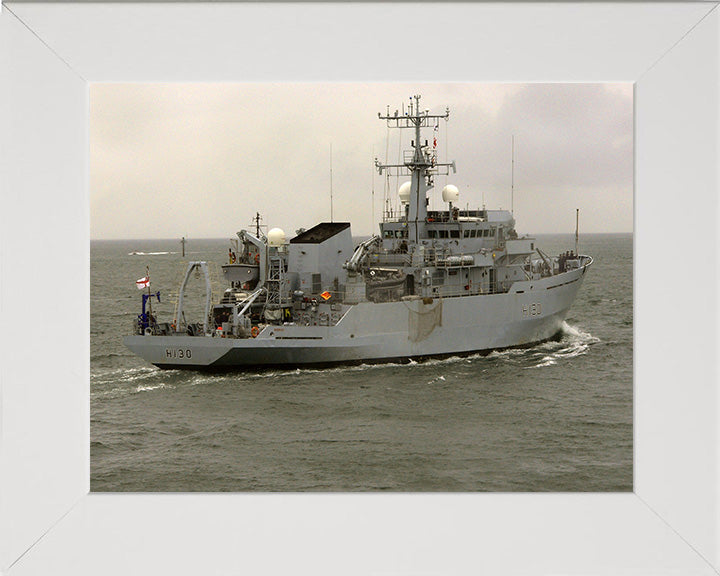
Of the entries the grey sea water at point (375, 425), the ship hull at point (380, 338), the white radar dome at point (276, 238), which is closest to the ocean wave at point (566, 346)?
the grey sea water at point (375, 425)

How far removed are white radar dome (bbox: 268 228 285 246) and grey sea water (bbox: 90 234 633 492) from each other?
2.74m

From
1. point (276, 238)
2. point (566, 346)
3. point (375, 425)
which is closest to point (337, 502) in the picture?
point (375, 425)

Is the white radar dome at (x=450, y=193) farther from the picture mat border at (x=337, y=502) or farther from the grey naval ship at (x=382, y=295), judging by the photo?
the picture mat border at (x=337, y=502)

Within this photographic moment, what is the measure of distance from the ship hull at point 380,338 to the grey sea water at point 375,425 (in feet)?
0.75

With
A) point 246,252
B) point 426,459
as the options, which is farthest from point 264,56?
point 246,252

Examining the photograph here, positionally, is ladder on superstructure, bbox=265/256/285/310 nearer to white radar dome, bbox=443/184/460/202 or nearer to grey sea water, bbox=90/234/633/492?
grey sea water, bbox=90/234/633/492

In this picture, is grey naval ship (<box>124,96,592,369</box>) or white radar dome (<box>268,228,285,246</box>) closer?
grey naval ship (<box>124,96,592,369</box>)

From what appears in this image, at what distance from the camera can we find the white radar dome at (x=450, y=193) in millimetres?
15977

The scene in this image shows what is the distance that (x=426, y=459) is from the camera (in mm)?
8922

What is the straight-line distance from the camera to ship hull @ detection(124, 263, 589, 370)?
503 inches

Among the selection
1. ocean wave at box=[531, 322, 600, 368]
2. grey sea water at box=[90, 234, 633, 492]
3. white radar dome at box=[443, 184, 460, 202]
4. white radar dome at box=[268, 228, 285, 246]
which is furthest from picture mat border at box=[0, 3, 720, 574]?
white radar dome at box=[443, 184, 460, 202]
